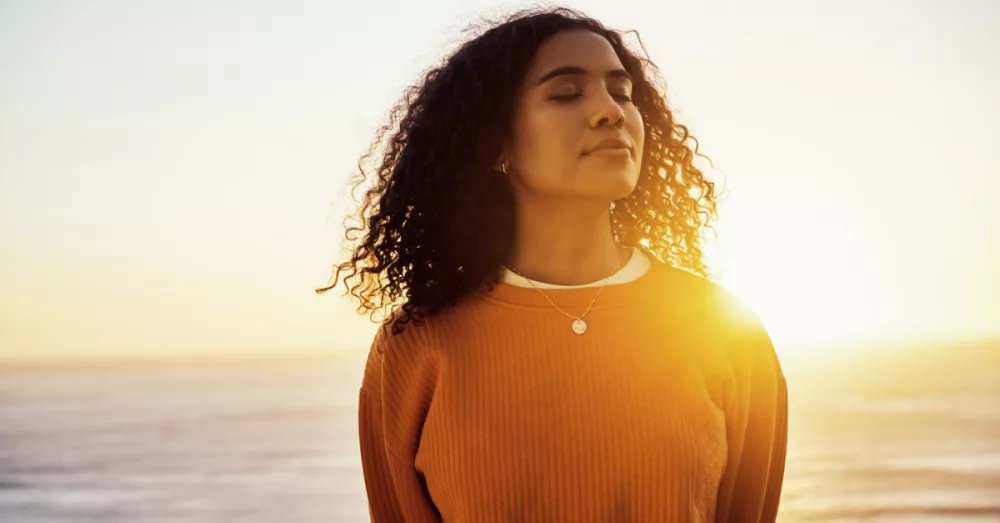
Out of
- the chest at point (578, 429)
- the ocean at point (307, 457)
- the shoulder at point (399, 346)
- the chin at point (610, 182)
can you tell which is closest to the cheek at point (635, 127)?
the chin at point (610, 182)

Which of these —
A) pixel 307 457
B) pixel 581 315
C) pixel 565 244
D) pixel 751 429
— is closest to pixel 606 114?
pixel 565 244

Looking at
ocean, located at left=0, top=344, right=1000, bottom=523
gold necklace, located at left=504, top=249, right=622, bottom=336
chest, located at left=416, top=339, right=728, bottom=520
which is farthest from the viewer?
ocean, located at left=0, top=344, right=1000, bottom=523

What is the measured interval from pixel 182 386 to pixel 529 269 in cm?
2439

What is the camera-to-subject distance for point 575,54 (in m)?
2.13

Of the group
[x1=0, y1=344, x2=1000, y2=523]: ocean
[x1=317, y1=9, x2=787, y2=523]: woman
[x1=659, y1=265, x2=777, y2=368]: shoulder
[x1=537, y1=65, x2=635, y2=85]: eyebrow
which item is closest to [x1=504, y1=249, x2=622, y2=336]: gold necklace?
[x1=317, y1=9, x2=787, y2=523]: woman

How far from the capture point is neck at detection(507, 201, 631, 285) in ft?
7.05

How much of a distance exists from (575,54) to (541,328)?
1.97 feet

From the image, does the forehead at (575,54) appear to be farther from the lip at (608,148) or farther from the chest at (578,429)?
the chest at (578,429)

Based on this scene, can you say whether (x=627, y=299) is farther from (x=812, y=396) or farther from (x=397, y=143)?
(x=812, y=396)

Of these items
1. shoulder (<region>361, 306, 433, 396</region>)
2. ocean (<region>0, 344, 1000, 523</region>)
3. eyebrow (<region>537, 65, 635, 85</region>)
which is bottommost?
ocean (<region>0, 344, 1000, 523</region>)

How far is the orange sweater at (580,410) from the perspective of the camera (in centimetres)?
→ 195

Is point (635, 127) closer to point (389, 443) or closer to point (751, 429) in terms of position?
point (751, 429)

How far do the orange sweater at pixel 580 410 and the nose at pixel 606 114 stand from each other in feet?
1.17

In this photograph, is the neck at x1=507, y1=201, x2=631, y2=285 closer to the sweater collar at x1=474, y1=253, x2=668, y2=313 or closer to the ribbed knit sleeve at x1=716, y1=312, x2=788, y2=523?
the sweater collar at x1=474, y1=253, x2=668, y2=313
